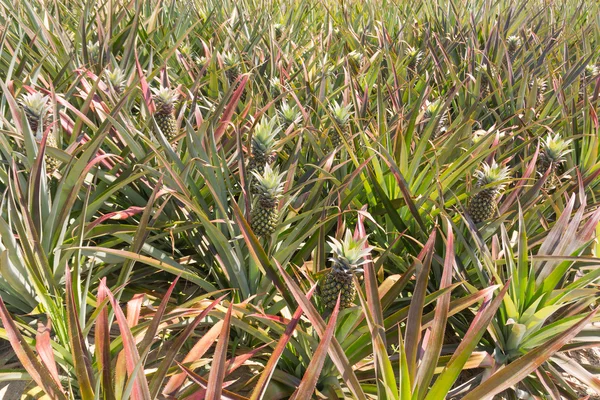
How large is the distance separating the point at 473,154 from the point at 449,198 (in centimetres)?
17

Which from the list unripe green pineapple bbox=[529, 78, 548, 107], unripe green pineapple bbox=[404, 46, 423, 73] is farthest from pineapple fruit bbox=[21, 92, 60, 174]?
unripe green pineapple bbox=[529, 78, 548, 107]

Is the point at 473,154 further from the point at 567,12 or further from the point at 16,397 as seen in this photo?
the point at 567,12

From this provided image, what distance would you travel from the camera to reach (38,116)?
1298 millimetres

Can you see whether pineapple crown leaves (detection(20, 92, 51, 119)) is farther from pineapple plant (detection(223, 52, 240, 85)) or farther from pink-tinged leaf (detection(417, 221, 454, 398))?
pink-tinged leaf (detection(417, 221, 454, 398))

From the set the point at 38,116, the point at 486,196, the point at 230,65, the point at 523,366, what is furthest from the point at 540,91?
the point at 38,116

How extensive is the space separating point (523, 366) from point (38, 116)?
134 cm

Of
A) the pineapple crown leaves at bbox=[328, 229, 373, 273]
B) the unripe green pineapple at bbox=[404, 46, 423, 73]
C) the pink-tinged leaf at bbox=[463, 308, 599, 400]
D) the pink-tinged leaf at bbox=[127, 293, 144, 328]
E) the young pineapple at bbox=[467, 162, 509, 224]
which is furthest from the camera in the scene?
the unripe green pineapple at bbox=[404, 46, 423, 73]

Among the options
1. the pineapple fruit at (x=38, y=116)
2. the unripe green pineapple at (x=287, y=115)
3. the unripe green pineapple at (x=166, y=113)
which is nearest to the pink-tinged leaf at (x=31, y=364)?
the pineapple fruit at (x=38, y=116)

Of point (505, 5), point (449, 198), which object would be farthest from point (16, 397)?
point (505, 5)

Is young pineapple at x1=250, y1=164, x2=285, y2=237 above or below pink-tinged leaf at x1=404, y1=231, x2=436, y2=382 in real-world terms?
above

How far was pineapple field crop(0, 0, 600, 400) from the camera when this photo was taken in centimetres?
89

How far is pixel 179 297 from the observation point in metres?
1.31

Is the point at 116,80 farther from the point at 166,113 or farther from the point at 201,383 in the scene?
the point at 201,383

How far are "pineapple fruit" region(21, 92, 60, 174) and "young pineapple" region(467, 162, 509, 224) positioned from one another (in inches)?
47.1
